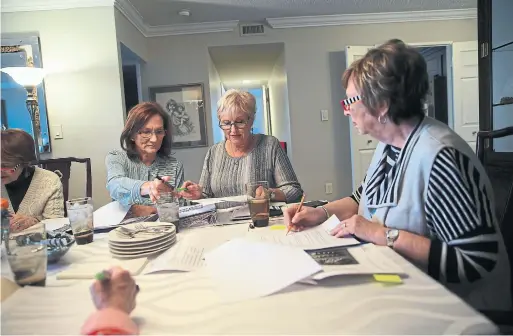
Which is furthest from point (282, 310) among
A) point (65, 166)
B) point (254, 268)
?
point (65, 166)

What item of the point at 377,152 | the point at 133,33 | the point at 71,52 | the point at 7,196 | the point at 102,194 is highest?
the point at 133,33

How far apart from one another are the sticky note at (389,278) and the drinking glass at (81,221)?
0.84 metres

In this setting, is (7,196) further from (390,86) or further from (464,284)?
(464,284)

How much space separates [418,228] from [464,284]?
0.53ft

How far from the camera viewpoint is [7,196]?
1.56m

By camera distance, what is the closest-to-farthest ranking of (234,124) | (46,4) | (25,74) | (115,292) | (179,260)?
(115,292) < (179,260) < (234,124) < (25,74) < (46,4)

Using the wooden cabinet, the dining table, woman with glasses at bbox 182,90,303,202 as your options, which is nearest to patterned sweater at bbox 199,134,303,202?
woman with glasses at bbox 182,90,303,202

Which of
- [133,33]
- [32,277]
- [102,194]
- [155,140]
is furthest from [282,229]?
[133,33]

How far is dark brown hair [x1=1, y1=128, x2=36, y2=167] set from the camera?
1.51 m

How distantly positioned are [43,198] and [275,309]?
1.41m

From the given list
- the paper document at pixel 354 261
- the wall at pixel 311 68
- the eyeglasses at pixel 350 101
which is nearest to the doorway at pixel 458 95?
the wall at pixel 311 68

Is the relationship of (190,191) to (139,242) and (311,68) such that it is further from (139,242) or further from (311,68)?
(311,68)

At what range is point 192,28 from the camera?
153 inches

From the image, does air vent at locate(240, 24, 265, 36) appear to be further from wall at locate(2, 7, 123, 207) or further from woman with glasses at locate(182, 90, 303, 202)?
woman with glasses at locate(182, 90, 303, 202)
